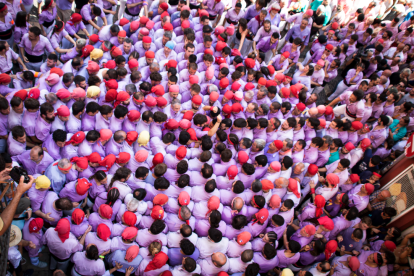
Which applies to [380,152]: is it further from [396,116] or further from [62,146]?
[62,146]

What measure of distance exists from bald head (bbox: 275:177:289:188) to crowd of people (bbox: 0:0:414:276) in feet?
0.12

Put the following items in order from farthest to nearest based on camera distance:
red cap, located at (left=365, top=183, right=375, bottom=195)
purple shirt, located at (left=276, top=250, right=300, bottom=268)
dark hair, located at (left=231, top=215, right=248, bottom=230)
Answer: red cap, located at (left=365, top=183, right=375, bottom=195) < purple shirt, located at (left=276, top=250, right=300, bottom=268) < dark hair, located at (left=231, top=215, right=248, bottom=230)

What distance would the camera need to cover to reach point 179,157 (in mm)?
5234

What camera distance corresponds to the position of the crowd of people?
4340 mm

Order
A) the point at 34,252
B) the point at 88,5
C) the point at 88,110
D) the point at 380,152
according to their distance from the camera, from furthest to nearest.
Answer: the point at 88,5
the point at 380,152
the point at 88,110
the point at 34,252

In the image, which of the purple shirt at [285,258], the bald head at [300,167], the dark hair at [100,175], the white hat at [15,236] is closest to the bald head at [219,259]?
the purple shirt at [285,258]

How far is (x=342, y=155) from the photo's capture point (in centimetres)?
646

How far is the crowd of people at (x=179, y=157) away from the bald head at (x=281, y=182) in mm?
37

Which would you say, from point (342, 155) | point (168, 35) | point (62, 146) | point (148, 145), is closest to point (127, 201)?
point (148, 145)

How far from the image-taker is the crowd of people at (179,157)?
14.2 ft

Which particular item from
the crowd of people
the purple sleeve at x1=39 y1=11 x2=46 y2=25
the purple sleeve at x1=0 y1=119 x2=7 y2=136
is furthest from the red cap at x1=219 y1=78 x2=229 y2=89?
the purple sleeve at x1=39 y1=11 x2=46 y2=25

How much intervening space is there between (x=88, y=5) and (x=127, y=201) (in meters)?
6.28

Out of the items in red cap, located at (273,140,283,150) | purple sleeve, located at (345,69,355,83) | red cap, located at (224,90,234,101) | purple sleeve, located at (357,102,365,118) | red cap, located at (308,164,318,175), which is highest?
purple sleeve, located at (345,69,355,83)

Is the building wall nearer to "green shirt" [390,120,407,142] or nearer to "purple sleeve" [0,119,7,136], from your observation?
"green shirt" [390,120,407,142]
